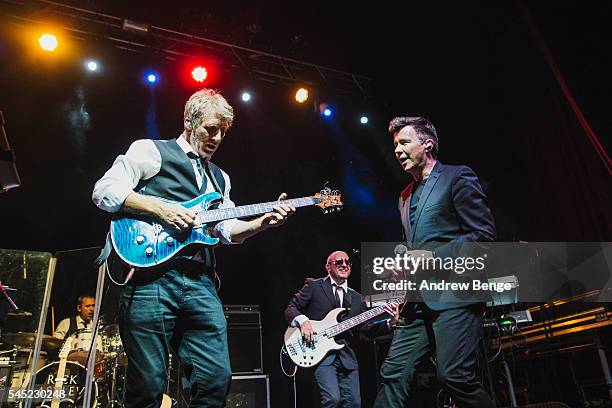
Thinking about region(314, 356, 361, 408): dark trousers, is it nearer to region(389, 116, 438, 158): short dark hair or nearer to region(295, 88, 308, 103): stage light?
region(389, 116, 438, 158): short dark hair

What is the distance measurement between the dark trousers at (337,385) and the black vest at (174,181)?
11.7 ft

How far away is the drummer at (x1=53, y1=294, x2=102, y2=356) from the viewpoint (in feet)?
23.6

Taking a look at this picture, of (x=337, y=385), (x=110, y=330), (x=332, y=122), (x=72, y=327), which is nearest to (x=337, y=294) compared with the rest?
(x=337, y=385)

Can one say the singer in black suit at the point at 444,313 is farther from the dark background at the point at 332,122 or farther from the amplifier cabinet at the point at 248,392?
the amplifier cabinet at the point at 248,392

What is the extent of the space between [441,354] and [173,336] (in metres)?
1.50

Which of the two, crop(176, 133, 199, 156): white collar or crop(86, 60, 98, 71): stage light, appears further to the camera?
crop(86, 60, 98, 71): stage light

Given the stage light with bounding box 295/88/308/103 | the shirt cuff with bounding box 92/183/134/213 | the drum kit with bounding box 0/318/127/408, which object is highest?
the stage light with bounding box 295/88/308/103

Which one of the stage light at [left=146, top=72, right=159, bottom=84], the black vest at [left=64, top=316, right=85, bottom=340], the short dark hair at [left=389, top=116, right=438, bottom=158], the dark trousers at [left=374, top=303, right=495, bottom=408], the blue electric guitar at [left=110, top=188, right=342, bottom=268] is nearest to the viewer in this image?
the blue electric guitar at [left=110, top=188, right=342, bottom=268]

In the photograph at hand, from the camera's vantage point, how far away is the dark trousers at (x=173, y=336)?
2.39 metres

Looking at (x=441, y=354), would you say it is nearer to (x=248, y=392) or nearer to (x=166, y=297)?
(x=166, y=297)

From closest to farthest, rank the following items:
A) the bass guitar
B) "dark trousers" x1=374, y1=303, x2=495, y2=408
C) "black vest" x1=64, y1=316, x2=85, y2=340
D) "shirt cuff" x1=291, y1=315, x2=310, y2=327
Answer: "dark trousers" x1=374, y1=303, x2=495, y2=408
the bass guitar
"shirt cuff" x1=291, y1=315, x2=310, y2=327
"black vest" x1=64, y1=316, x2=85, y2=340

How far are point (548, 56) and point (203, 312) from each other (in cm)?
592

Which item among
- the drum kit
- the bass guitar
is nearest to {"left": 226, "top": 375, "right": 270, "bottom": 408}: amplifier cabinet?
the bass guitar

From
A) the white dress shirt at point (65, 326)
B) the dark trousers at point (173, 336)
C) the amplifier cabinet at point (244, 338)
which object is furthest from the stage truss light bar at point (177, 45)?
the dark trousers at point (173, 336)
